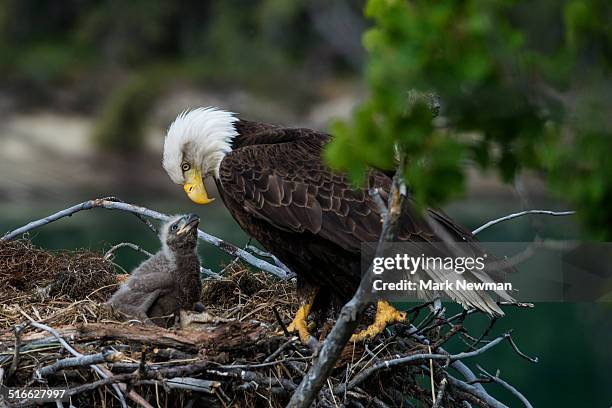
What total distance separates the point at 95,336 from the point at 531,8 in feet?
7.63

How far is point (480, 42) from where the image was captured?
159cm

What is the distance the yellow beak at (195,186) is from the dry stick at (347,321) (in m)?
1.81

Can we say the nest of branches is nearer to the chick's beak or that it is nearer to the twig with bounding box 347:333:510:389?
the twig with bounding box 347:333:510:389

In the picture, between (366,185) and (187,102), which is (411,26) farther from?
(187,102)

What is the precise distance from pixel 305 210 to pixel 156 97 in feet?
65.6

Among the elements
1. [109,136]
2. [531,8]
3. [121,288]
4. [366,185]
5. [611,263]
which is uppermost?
[109,136]

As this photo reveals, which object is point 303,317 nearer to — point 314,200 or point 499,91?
point 314,200

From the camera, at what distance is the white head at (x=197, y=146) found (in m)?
4.59

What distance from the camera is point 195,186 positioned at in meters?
4.71

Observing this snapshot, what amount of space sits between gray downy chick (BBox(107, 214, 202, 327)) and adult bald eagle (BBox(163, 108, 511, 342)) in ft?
0.61

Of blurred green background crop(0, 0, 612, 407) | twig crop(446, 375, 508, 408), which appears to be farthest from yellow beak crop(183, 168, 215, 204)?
blurred green background crop(0, 0, 612, 407)

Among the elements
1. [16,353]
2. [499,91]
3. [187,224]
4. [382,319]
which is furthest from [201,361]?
[499,91]

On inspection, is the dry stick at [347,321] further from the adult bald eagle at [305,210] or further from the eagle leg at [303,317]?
the eagle leg at [303,317]

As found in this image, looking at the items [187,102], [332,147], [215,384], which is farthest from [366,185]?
[187,102]
